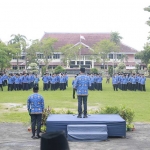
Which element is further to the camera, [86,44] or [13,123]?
[86,44]

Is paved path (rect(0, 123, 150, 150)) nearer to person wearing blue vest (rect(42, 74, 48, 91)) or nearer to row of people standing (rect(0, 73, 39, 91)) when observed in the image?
person wearing blue vest (rect(42, 74, 48, 91))

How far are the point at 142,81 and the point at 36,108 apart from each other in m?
19.1

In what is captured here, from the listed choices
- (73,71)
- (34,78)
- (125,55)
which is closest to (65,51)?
(73,71)

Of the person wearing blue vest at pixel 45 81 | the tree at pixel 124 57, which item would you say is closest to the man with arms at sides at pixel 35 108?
the person wearing blue vest at pixel 45 81

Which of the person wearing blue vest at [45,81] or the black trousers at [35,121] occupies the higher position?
the person wearing blue vest at [45,81]

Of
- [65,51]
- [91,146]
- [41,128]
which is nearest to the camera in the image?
[91,146]

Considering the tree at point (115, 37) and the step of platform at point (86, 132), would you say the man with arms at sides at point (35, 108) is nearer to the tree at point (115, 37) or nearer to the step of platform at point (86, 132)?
the step of platform at point (86, 132)

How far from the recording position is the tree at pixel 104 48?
197 feet

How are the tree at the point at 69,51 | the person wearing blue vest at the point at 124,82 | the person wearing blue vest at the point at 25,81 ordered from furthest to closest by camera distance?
the tree at the point at 69,51
the person wearing blue vest at the point at 25,81
the person wearing blue vest at the point at 124,82

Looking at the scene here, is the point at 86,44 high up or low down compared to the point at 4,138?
up

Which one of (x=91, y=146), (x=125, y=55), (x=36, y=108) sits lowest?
(x=91, y=146)

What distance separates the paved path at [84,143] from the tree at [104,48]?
49419mm

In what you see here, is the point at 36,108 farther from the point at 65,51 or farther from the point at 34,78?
the point at 65,51

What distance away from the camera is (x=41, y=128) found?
10.6 metres
